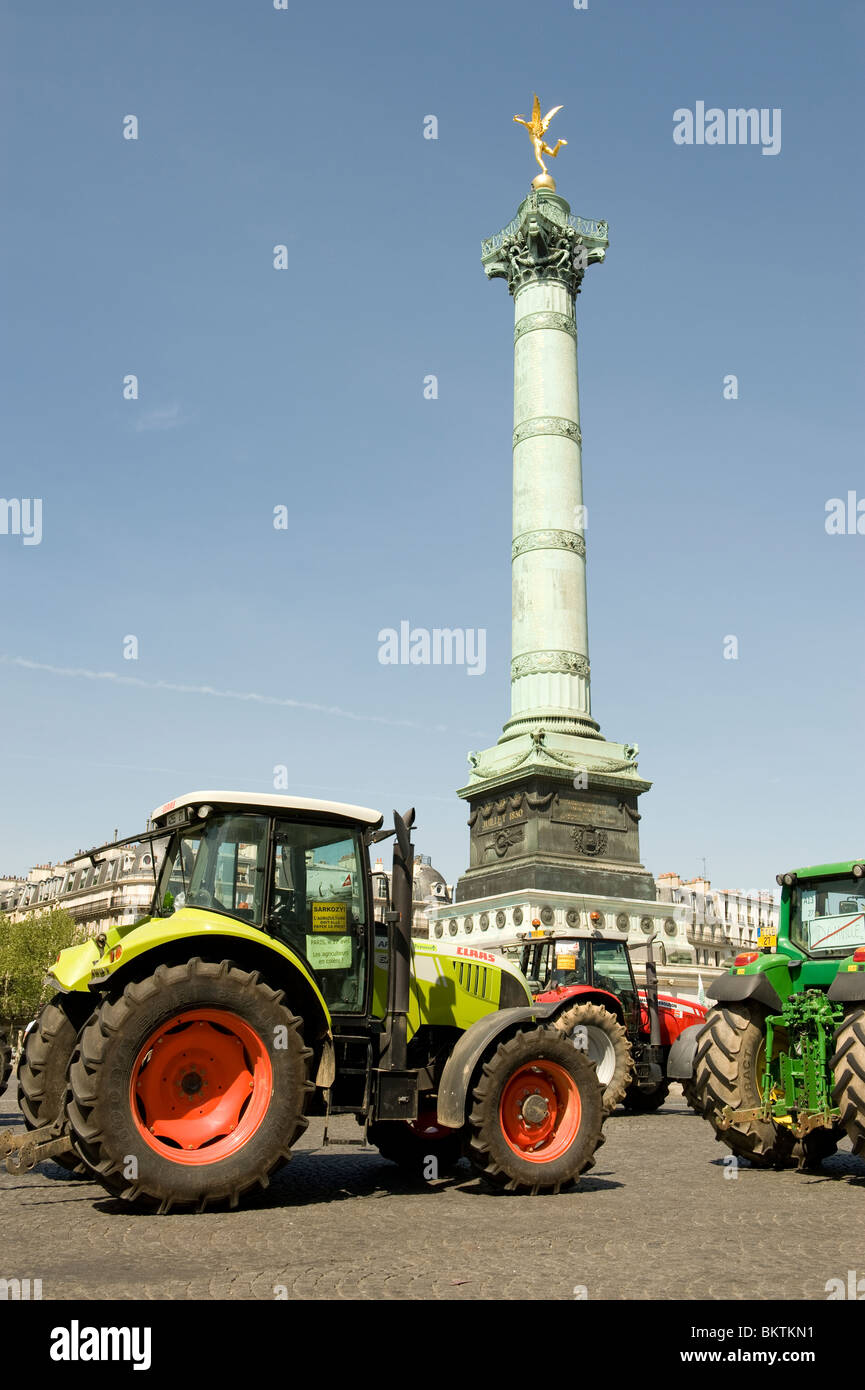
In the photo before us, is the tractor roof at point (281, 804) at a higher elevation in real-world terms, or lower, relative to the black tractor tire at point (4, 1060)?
higher

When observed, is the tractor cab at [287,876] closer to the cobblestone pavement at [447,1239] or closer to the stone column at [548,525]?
the cobblestone pavement at [447,1239]

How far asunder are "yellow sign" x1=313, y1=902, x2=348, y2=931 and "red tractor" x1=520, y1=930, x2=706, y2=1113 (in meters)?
7.18

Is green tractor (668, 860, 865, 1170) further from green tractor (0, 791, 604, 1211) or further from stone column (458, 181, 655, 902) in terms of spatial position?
stone column (458, 181, 655, 902)

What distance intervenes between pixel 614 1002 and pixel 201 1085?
908cm

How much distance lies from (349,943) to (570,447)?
33.9m

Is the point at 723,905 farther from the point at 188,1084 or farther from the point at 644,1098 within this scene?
the point at 188,1084

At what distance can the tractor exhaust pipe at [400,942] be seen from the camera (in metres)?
7.56

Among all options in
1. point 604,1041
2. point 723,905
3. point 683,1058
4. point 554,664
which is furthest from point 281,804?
point 723,905

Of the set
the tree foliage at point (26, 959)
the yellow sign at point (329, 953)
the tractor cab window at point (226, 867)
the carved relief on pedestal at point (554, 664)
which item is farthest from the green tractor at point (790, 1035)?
the tree foliage at point (26, 959)

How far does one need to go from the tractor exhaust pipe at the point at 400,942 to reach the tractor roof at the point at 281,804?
43cm

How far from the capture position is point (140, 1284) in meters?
4.70
